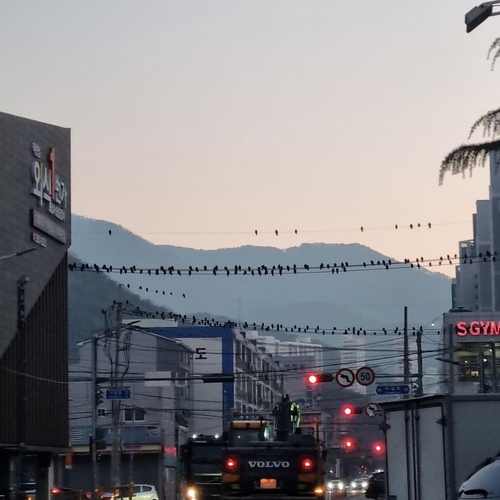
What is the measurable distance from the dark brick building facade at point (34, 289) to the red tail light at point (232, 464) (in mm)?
22684

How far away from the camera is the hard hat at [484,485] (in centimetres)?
1519

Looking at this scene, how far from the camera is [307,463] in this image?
31766mm

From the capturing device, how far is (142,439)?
9219 centimetres

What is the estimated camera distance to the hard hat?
598 inches

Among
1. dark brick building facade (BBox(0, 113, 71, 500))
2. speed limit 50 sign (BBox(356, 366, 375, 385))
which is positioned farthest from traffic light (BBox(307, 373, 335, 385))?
dark brick building facade (BBox(0, 113, 71, 500))

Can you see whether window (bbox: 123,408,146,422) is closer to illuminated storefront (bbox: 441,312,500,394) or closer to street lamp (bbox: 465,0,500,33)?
illuminated storefront (bbox: 441,312,500,394)

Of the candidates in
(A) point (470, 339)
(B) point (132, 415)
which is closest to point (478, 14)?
(A) point (470, 339)

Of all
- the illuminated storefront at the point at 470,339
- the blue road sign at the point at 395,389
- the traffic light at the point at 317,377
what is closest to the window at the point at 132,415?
the illuminated storefront at the point at 470,339

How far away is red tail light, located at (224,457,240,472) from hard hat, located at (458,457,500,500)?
16.0 metres

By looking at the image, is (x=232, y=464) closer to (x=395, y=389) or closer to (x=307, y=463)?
(x=307, y=463)

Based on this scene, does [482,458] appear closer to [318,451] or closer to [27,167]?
[318,451]

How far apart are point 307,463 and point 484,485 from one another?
16.7 metres

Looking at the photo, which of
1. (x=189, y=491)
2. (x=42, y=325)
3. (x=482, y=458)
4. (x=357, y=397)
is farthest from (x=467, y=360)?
(x=357, y=397)

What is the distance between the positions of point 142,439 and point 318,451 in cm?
6161
